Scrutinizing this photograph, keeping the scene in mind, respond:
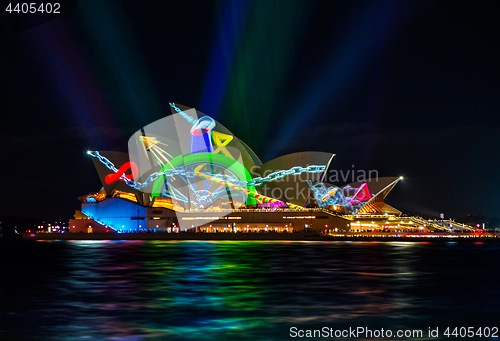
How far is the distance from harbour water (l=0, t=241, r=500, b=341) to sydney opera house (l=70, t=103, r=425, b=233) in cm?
4730

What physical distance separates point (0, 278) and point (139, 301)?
11.0 metres

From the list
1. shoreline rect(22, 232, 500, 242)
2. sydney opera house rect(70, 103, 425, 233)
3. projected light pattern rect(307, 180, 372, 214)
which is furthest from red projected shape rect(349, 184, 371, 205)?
shoreline rect(22, 232, 500, 242)

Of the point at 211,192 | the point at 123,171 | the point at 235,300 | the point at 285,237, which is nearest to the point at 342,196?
the point at 285,237

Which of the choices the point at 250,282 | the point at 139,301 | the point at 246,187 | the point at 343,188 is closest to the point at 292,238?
the point at 246,187

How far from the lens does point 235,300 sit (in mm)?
17203

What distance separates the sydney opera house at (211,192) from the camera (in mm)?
75938

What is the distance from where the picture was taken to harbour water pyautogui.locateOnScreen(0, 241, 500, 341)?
12891mm

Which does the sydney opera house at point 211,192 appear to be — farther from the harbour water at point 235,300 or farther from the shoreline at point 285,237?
the harbour water at point 235,300

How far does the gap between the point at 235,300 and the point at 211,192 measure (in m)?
65.7

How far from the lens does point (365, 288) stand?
20203mm

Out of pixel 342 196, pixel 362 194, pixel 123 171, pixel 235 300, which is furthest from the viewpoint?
pixel 362 194

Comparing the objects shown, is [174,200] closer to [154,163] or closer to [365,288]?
[154,163]

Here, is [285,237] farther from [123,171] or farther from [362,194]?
[123,171]

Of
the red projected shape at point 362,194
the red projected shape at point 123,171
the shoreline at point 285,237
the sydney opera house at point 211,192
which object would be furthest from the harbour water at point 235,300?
the red projected shape at point 362,194
